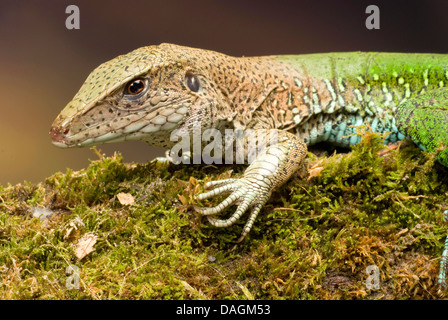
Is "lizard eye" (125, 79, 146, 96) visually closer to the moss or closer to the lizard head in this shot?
the lizard head

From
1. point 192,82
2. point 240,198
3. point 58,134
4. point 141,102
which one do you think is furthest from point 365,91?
point 58,134

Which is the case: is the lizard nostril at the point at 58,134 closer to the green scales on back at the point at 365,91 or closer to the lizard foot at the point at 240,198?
the lizard foot at the point at 240,198

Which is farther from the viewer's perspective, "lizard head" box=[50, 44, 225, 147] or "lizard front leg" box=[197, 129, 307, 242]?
"lizard head" box=[50, 44, 225, 147]

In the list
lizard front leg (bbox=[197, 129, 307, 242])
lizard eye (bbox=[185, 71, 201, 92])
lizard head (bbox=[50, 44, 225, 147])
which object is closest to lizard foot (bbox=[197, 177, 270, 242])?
lizard front leg (bbox=[197, 129, 307, 242])

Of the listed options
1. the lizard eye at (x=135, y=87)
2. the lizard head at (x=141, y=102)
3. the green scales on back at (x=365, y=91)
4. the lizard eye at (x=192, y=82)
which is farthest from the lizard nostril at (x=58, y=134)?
the green scales on back at (x=365, y=91)

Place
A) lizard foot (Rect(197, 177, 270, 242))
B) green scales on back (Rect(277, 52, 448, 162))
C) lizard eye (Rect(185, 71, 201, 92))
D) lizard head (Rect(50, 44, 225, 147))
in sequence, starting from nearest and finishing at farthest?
lizard foot (Rect(197, 177, 270, 242)) < lizard head (Rect(50, 44, 225, 147)) < lizard eye (Rect(185, 71, 201, 92)) < green scales on back (Rect(277, 52, 448, 162))

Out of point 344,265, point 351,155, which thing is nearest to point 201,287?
point 344,265

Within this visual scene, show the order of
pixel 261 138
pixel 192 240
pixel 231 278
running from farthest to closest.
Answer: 1. pixel 261 138
2. pixel 192 240
3. pixel 231 278
